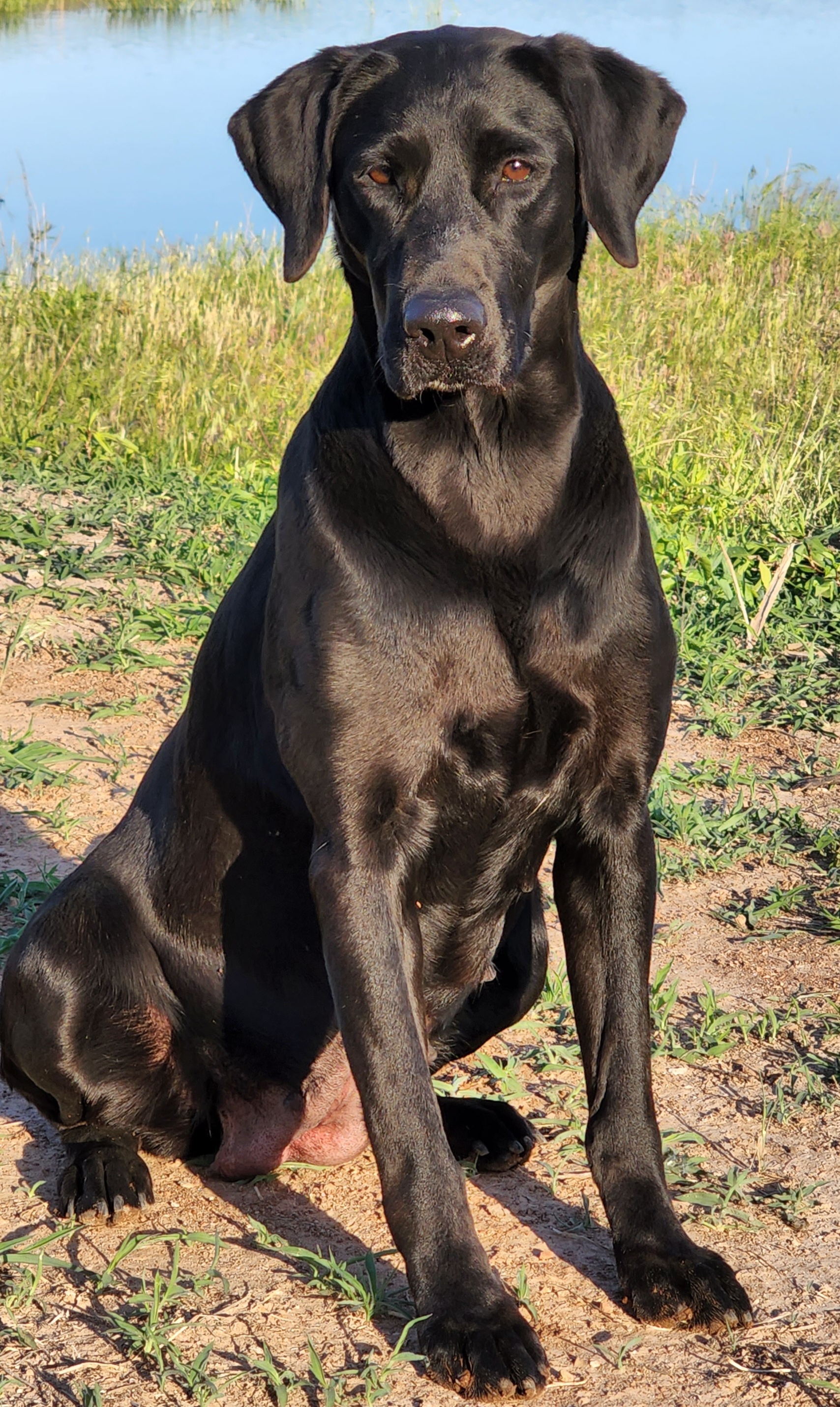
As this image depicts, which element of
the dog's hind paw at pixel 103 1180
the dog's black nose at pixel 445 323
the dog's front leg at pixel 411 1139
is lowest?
the dog's hind paw at pixel 103 1180

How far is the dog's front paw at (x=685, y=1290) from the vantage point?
2070mm

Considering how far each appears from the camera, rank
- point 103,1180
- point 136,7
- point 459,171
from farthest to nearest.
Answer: point 136,7 → point 103,1180 → point 459,171

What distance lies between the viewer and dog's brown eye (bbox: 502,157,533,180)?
2205 millimetres

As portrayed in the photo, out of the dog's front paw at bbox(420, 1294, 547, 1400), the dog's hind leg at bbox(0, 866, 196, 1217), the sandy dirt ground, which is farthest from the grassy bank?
the dog's front paw at bbox(420, 1294, 547, 1400)

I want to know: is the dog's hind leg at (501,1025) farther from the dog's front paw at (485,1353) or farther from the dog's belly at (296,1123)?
the dog's front paw at (485,1353)

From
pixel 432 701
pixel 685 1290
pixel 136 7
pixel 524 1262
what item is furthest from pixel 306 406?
pixel 136 7

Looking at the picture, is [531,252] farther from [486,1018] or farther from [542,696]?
[486,1018]

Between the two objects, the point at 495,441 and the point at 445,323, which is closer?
the point at 445,323

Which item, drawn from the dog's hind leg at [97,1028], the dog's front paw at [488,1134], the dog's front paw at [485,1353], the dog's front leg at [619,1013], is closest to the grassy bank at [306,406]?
the dog's front paw at [488,1134]

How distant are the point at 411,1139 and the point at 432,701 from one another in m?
0.61

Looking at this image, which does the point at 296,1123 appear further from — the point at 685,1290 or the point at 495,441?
the point at 495,441

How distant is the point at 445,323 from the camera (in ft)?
6.82

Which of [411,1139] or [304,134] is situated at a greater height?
[304,134]

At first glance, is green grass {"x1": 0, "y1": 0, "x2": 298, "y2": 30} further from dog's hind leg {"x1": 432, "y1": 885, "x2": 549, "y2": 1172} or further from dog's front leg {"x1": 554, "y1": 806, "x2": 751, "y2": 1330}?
dog's front leg {"x1": 554, "y1": 806, "x2": 751, "y2": 1330}
